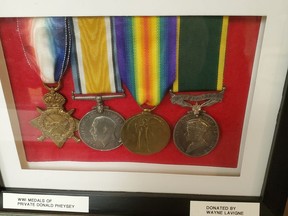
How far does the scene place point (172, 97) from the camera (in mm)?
617

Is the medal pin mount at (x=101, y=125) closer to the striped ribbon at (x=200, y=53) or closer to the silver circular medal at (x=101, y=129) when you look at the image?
the silver circular medal at (x=101, y=129)

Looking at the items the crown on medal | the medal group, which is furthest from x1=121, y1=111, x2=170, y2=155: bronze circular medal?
the crown on medal

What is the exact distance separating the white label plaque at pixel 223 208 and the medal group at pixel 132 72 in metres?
0.10

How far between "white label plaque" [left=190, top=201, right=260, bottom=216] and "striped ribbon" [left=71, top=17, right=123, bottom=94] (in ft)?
0.91

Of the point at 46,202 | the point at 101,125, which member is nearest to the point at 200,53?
the point at 101,125

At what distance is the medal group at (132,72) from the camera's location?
0.55 meters

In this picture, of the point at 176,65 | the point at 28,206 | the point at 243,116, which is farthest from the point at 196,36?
the point at 28,206

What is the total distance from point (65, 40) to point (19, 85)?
0.13 m

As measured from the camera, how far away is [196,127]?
642 mm

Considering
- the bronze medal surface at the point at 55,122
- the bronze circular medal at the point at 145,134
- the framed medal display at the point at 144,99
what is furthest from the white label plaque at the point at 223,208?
the bronze medal surface at the point at 55,122

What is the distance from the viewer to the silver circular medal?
648 millimetres

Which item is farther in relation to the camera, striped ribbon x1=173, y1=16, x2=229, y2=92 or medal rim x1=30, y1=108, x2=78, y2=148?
medal rim x1=30, y1=108, x2=78, y2=148

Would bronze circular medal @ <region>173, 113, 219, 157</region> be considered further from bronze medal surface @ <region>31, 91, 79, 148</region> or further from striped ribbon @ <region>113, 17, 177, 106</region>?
bronze medal surface @ <region>31, 91, 79, 148</region>

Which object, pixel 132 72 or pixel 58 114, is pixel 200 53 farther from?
pixel 58 114
